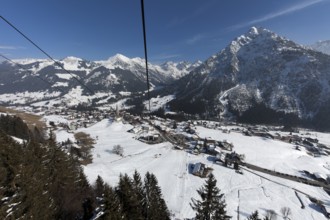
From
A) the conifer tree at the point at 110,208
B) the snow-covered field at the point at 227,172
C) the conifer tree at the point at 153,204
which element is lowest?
the snow-covered field at the point at 227,172

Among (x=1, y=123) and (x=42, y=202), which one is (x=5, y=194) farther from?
(x=1, y=123)

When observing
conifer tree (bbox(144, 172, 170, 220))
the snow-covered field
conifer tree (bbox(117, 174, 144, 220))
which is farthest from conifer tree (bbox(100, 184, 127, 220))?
the snow-covered field

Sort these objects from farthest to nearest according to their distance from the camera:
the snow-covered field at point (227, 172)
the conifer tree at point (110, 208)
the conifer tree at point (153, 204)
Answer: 1. the snow-covered field at point (227, 172)
2. the conifer tree at point (153, 204)
3. the conifer tree at point (110, 208)

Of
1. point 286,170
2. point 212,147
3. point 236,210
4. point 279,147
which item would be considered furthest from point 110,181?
point 279,147

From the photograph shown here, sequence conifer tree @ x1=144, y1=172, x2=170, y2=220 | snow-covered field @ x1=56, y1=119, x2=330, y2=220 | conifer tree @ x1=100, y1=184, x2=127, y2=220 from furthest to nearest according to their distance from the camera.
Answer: snow-covered field @ x1=56, y1=119, x2=330, y2=220 → conifer tree @ x1=144, y1=172, x2=170, y2=220 → conifer tree @ x1=100, y1=184, x2=127, y2=220

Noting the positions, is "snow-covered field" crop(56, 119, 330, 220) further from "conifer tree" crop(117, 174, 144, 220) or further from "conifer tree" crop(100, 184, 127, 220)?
"conifer tree" crop(100, 184, 127, 220)

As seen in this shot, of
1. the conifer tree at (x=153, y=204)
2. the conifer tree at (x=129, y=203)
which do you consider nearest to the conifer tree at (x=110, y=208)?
the conifer tree at (x=129, y=203)

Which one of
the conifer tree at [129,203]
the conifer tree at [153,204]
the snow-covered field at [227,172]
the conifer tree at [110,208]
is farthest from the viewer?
the snow-covered field at [227,172]

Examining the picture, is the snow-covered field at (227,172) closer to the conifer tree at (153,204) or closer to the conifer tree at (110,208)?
the conifer tree at (153,204)

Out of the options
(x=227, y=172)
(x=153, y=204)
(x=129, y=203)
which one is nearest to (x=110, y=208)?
(x=129, y=203)
